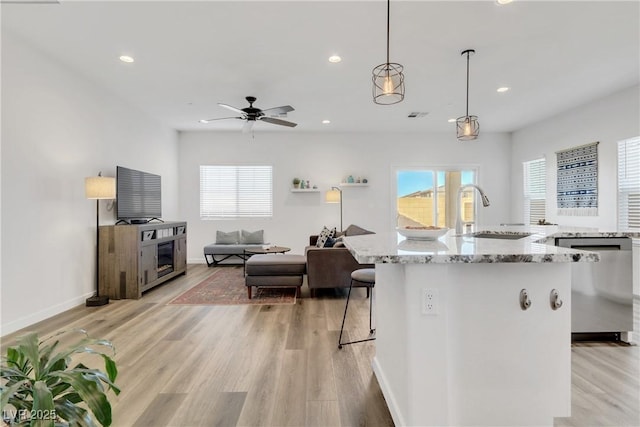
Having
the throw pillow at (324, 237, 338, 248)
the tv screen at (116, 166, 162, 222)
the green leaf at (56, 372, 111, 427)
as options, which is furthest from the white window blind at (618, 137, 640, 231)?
the tv screen at (116, 166, 162, 222)

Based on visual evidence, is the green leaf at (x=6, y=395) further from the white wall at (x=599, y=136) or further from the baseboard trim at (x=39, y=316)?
the white wall at (x=599, y=136)

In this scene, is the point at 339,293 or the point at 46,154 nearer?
the point at 46,154

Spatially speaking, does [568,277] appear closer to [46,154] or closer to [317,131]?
[46,154]

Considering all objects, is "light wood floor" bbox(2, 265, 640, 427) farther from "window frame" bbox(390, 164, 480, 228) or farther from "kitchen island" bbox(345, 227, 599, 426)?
"window frame" bbox(390, 164, 480, 228)

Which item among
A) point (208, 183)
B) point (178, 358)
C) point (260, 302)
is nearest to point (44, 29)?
point (178, 358)

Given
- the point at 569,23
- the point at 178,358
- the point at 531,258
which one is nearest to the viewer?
the point at 531,258

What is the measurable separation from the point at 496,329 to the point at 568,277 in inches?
16.9

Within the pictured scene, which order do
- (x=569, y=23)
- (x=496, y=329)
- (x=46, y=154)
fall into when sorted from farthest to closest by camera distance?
(x=46, y=154) < (x=569, y=23) < (x=496, y=329)

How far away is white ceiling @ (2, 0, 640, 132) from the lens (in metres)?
2.71

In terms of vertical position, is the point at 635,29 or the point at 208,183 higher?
the point at 635,29

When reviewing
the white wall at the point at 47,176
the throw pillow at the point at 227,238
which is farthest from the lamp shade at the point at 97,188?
the throw pillow at the point at 227,238

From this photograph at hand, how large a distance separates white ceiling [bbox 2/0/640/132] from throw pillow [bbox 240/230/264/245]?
278 cm

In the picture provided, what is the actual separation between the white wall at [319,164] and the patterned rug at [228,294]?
79.6 inches

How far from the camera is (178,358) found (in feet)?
8.14
